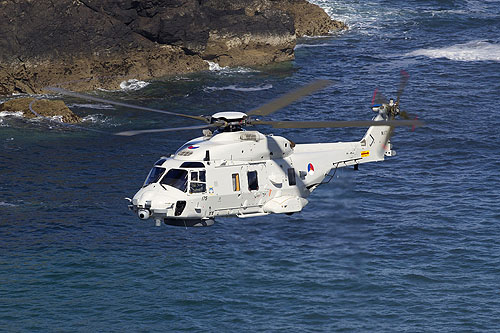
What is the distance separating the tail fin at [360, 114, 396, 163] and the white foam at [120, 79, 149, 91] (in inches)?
1573

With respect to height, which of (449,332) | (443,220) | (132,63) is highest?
(132,63)

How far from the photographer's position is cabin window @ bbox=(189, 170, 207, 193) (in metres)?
45.2

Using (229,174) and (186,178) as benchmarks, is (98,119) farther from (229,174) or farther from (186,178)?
(186,178)

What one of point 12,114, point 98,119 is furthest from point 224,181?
point 12,114

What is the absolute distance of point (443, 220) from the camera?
64625 millimetres

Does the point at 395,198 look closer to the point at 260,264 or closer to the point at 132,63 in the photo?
the point at 260,264

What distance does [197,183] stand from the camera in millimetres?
45312

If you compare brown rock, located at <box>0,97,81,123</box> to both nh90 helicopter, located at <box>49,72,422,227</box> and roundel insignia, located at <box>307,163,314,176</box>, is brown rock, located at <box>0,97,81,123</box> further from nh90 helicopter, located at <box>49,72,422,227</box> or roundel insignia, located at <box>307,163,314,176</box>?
roundel insignia, located at <box>307,163,314,176</box>

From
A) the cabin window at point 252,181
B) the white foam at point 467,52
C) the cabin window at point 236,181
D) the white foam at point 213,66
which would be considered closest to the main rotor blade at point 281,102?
the cabin window at point 252,181

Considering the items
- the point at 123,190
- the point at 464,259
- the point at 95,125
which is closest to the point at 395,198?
the point at 464,259

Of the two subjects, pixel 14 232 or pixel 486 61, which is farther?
pixel 486 61

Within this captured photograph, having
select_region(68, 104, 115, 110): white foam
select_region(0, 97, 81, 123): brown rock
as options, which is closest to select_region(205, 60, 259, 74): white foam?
select_region(68, 104, 115, 110): white foam

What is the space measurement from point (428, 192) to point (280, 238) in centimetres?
1367

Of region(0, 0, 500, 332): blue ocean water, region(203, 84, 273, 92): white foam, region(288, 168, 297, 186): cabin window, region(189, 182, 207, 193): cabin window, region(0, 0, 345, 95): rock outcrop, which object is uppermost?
region(0, 0, 345, 95): rock outcrop
